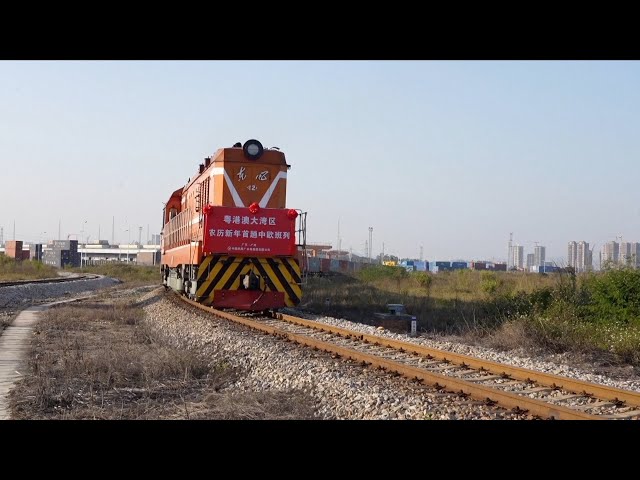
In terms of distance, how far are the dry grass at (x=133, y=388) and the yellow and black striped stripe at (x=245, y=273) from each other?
323 centimetres

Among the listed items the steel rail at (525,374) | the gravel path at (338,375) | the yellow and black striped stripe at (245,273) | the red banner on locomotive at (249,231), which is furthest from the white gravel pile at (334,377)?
the red banner on locomotive at (249,231)

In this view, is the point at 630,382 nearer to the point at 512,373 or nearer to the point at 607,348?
the point at 512,373

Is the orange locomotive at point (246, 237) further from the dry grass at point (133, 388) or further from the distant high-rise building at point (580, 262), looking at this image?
the distant high-rise building at point (580, 262)

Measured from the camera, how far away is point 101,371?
30.5ft

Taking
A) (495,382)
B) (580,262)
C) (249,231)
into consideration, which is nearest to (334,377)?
(495,382)

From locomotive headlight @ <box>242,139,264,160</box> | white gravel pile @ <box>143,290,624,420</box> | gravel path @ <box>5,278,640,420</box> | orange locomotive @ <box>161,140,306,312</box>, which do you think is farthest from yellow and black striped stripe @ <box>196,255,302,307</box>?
locomotive headlight @ <box>242,139,264,160</box>

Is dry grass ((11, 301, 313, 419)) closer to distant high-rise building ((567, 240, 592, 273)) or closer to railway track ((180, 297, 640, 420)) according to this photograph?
railway track ((180, 297, 640, 420))

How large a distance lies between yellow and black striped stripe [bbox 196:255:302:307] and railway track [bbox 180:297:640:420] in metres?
3.41

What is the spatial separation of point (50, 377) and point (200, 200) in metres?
9.91

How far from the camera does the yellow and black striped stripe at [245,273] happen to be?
1614cm

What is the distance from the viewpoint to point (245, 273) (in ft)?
53.6

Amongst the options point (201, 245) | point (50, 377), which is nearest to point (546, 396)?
point (50, 377)

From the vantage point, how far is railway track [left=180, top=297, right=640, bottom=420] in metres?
6.92

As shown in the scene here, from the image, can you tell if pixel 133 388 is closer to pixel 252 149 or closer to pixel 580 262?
pixel 252 149
